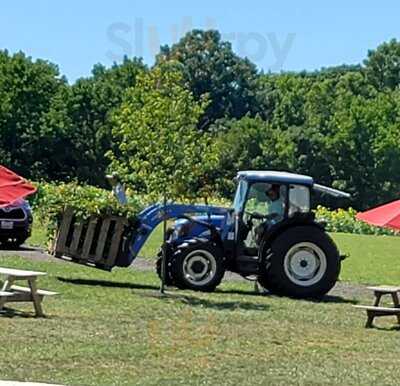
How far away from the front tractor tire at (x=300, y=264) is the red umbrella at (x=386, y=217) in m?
2.56

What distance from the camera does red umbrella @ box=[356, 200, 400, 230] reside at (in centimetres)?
1629

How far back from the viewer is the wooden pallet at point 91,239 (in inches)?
797

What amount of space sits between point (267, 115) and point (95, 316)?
277ft

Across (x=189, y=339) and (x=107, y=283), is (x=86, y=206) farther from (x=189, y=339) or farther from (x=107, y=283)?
(x=189, y=339)

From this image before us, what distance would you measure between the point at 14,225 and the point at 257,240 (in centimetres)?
917

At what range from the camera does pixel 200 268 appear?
19656 millimetres

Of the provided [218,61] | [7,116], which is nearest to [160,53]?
[7,116]

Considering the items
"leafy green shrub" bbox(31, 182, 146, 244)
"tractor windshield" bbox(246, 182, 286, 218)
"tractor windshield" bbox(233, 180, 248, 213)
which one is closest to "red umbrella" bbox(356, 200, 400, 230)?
"tractor windshield" bbox(246, 182, 286, 218)

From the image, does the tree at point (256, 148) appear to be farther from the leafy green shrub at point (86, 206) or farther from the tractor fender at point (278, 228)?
the tractor fender at point (278, 228)

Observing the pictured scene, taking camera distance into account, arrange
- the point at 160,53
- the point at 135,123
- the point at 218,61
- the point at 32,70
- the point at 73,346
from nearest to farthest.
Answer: the point at 73,346, the point at 135,123, the point at 160,53, the point at 32,70, the point at 218,61

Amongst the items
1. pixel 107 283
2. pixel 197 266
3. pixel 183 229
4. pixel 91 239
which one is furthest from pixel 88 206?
pixel 197 266

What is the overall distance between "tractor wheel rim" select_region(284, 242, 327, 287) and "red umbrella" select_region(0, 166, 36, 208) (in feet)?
19.3

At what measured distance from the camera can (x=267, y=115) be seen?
324ft

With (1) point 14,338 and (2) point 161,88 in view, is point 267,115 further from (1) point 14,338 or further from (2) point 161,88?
(1) point 14,338
